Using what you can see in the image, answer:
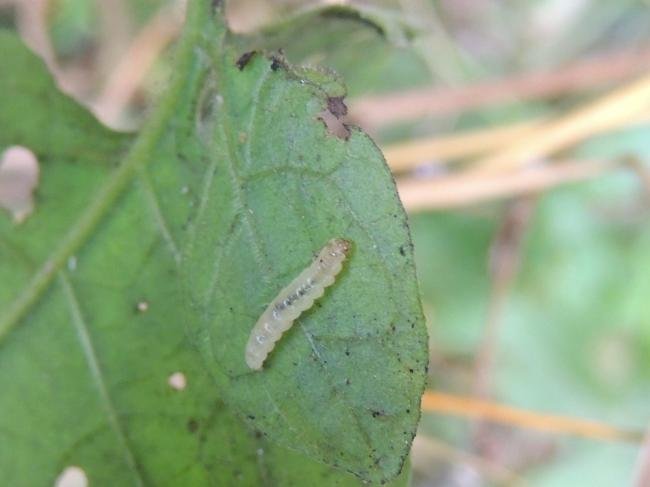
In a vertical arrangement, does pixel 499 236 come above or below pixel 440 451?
above

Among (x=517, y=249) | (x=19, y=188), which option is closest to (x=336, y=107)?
(x=19, y=188)

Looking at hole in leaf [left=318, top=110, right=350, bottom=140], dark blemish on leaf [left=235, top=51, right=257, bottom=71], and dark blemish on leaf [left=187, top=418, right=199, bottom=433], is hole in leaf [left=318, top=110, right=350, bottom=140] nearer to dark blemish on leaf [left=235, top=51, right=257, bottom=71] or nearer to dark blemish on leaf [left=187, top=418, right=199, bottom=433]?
dark blemish on leaf [left=235, top=51, right=257, bottom=71]

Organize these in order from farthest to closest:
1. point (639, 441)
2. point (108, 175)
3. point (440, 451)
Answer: point (440, 451) < point (639, 441) < point (108, 175)

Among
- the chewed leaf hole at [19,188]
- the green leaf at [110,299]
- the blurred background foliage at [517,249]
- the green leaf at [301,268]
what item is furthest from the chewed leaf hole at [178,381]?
the blurred background foliage at [517,249]

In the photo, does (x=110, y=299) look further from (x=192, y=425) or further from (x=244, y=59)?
(x=244, y=59)

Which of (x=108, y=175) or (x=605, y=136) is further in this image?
(x=605, y=136)

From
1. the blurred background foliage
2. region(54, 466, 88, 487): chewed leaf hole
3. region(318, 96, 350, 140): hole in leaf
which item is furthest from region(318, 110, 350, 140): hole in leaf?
the blurred background foliage

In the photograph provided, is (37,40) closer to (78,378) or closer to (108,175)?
(108,175)

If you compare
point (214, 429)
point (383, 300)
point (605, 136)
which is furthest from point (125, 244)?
point (605, 136)
